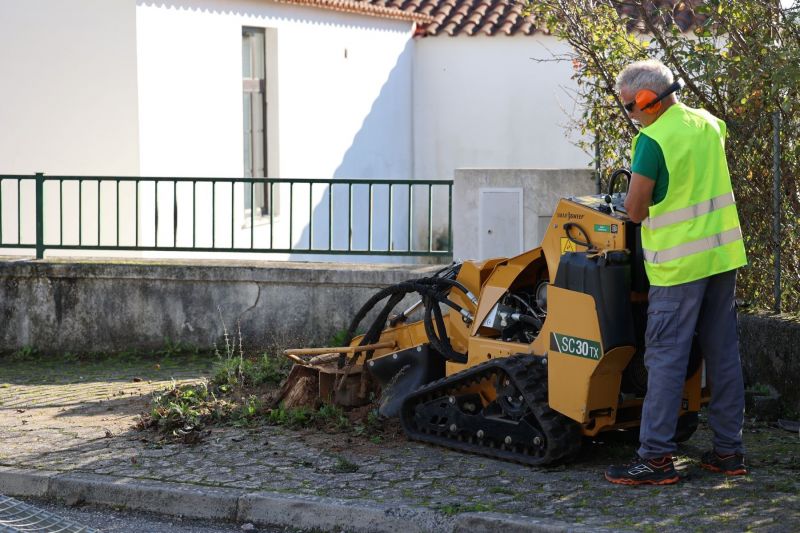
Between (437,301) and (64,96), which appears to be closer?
(437,301)

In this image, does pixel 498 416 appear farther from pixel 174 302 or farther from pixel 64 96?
pixel 64 96

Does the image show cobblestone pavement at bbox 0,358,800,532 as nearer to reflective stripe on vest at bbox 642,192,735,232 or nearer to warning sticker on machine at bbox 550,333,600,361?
warning sticker on machine at bbox 550,333,600,361

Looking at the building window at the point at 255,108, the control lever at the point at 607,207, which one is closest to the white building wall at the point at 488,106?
the building window at the point at 255,108

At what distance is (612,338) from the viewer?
626cm

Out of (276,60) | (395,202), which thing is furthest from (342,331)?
(395,202)

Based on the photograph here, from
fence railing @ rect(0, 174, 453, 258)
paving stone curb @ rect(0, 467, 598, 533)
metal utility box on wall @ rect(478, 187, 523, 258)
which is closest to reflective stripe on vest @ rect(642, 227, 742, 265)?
paving stone curb @ rect(0, 467, 598, 533)

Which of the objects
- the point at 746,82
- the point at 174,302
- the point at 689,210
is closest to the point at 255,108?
the point at 174,302

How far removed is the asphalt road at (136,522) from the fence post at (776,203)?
3.81 meters

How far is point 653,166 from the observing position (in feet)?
20.2

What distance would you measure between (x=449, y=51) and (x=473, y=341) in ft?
44.6

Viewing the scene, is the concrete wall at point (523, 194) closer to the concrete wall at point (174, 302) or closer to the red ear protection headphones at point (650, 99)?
the concrete wall at point (174, 302)

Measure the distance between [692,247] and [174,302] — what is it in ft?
18.9

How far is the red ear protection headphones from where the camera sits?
6270 millimetres

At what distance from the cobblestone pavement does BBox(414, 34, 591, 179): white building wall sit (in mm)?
12193
